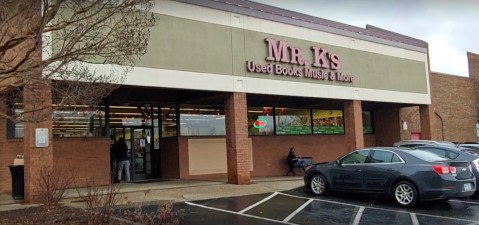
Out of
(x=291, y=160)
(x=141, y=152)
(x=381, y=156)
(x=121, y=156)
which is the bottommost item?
(x=291, y=160)

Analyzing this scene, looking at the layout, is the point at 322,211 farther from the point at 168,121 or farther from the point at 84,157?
the point at 168,121

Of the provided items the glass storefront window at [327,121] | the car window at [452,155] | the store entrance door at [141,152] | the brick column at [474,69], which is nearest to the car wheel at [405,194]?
the car window at [452,155]

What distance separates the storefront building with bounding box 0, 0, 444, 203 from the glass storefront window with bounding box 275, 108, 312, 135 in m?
0.05

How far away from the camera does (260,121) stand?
2267cm

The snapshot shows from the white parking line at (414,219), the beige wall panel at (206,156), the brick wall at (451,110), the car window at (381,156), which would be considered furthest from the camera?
the brick wall at (451,110)

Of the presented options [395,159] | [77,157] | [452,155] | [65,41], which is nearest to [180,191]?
[77,157]

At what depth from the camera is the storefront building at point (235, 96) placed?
16.0m

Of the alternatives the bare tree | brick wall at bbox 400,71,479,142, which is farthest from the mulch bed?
brick wall at bbox 400,71,479,142

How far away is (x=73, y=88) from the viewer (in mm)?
9320

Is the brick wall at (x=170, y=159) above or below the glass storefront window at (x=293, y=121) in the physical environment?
below

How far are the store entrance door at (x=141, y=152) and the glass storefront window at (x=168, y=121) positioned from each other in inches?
21.7

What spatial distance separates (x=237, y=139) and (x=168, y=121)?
14.1ft

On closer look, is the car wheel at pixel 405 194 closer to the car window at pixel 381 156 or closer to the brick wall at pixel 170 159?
the car window at pixel 381 156

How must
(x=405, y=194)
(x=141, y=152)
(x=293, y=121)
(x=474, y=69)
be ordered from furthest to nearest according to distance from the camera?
(x=474, y=69) → (x=293, y=121) → (x=141, y=152) → (x=405, y=194)
